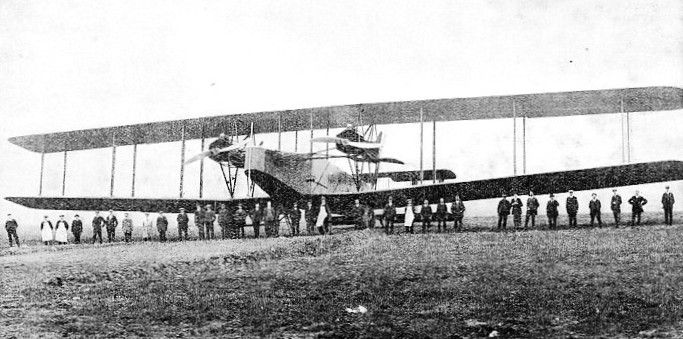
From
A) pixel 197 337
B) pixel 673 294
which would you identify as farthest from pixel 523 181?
pixel 197 337

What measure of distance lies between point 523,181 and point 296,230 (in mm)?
7436

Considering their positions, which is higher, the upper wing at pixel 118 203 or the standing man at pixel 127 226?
the upper wing at pixel 118 203

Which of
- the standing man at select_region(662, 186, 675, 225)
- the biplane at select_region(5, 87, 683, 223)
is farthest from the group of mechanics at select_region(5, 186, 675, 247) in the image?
the biplane at select_region(5, 87, 683, 223)

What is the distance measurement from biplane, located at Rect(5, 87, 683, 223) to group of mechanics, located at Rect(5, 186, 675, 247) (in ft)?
1.55

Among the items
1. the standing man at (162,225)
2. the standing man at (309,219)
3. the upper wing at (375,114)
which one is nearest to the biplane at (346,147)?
the upper wing at (375,114)

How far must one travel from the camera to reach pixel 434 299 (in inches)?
302

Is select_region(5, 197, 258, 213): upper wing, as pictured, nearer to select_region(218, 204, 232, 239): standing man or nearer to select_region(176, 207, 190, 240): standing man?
select_region(218, 204, 232, 239): standing man

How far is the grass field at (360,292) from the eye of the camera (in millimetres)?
6496

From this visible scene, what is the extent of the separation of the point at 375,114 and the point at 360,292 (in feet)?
35.8

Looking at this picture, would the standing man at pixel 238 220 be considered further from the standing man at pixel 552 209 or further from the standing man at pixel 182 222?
the standing man at pixel 552 209

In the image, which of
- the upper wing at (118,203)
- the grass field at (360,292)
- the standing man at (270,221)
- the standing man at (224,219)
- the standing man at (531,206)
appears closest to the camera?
the grass field at (360,292)

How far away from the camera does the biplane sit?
16047 millimetres

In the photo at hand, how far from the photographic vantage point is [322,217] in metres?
17.3

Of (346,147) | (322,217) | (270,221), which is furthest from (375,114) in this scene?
(270,221)
